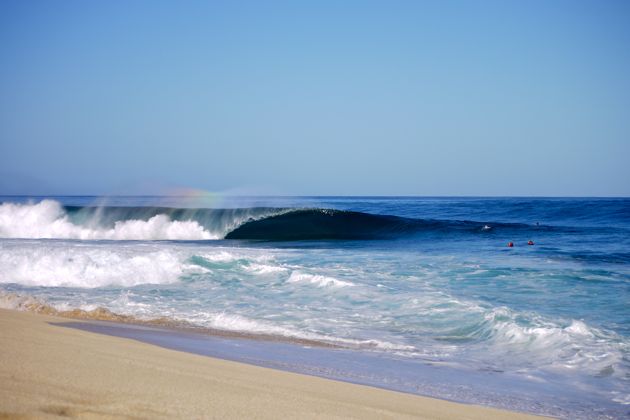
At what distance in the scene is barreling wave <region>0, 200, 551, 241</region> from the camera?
28375mm

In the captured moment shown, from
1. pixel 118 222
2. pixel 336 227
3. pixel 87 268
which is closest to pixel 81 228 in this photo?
pixel 118 222

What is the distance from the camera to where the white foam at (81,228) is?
29.7 m

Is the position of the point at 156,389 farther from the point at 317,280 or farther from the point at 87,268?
the point at 87,268

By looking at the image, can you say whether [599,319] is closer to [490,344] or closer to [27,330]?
[490,344]

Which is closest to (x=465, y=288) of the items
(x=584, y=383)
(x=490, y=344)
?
(x=490, y=344)

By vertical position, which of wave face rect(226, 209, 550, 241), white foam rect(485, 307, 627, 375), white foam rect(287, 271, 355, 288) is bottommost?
white foam rect(485, 307, 627, 375)

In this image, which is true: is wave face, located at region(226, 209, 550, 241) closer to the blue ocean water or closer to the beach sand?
the blue ocean water

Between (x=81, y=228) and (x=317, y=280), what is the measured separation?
21.9 meters

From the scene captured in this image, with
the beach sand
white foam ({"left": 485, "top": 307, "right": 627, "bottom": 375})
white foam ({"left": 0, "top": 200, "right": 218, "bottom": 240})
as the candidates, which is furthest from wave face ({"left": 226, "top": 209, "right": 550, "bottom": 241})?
the beach sand

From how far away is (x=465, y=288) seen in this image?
1162 centimetres

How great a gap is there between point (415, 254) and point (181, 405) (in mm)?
16019

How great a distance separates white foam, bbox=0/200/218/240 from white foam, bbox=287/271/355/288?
16.9 metres

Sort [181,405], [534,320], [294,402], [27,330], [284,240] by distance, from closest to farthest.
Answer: [181,405] → [294,402] → [27,330] → [534,320] → [284,240]

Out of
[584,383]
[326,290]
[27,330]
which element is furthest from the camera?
[326,290]
